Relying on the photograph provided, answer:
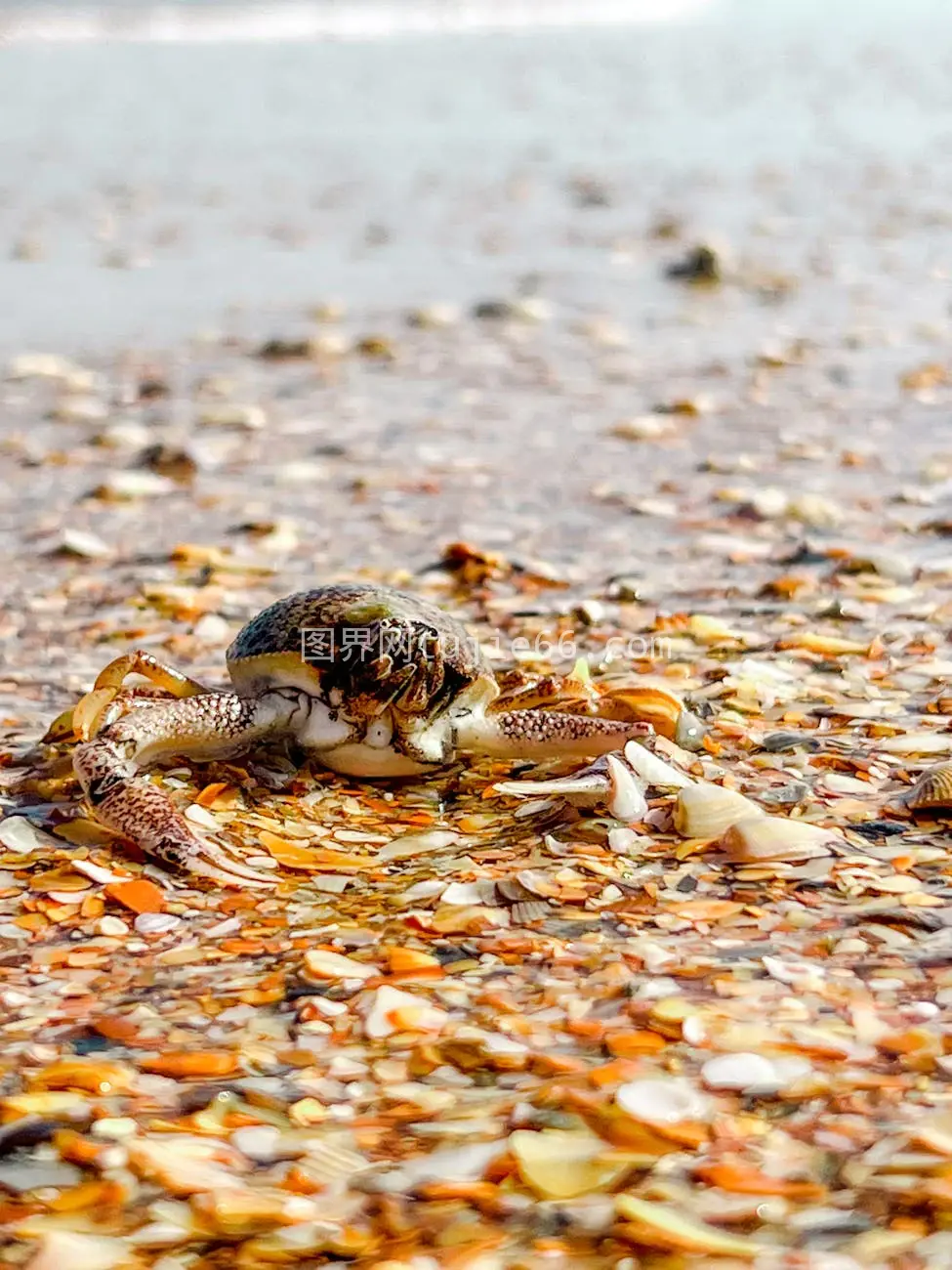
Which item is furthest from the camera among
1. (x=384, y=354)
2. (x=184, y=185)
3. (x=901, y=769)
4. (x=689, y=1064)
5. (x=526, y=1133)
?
(x=184, y=185)

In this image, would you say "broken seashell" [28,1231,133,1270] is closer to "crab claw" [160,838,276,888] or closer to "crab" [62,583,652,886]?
"crab claw" [160,838,276,888]

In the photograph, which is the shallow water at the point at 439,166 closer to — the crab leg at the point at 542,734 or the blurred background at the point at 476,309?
the blurred background at the point at 476,309

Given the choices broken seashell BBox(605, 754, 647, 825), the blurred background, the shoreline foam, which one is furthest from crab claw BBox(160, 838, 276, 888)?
the shoreline foam

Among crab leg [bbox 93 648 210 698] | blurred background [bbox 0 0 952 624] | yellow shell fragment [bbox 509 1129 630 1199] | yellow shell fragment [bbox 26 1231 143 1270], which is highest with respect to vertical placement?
blurred background [bbox 0 0 952 624]

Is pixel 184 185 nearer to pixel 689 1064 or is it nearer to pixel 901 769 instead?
pixel 901 769

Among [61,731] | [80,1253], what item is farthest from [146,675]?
[80,1253]

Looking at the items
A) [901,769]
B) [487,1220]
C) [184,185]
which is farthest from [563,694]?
[184,185]

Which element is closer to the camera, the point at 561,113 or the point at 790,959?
the point at 790,959
